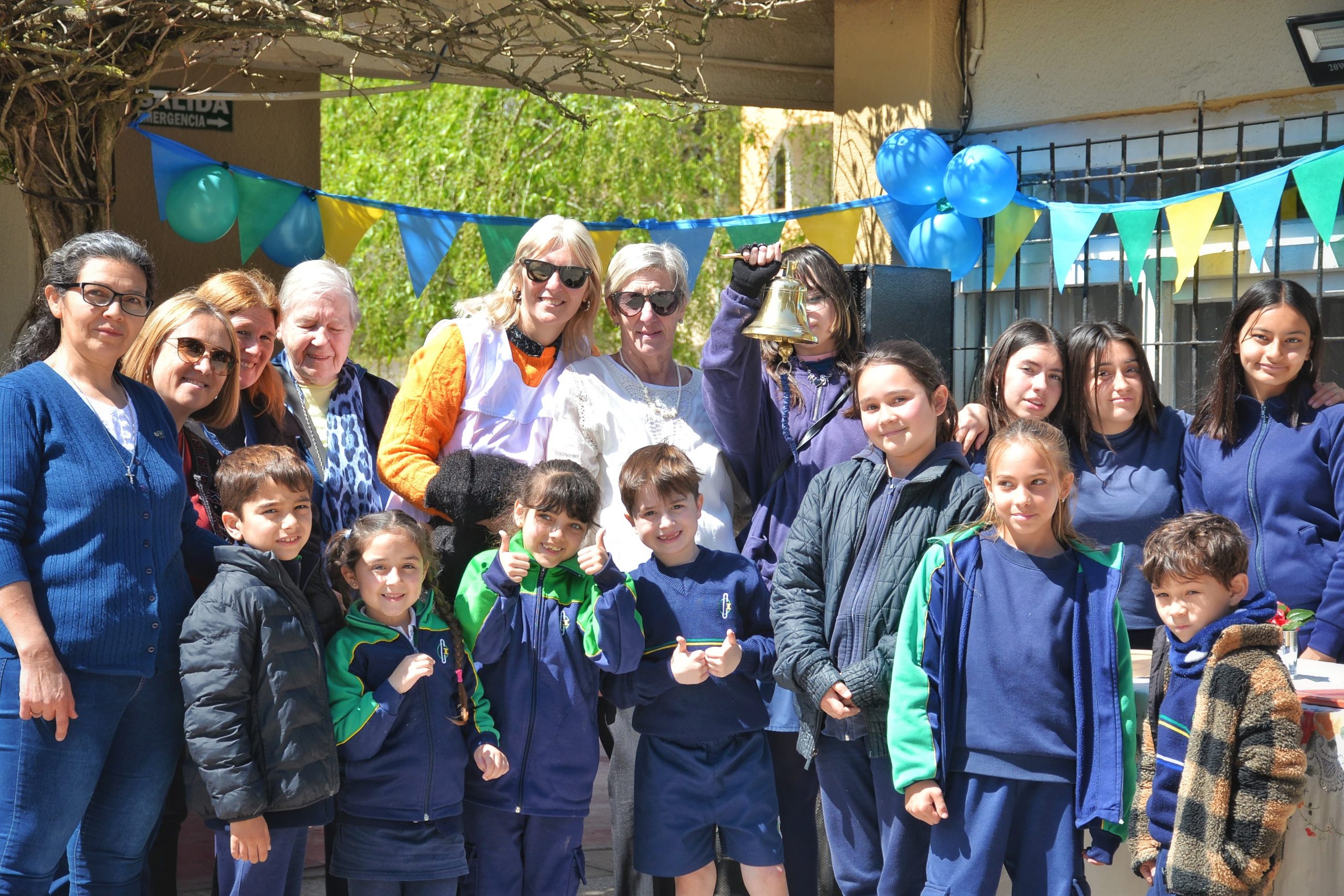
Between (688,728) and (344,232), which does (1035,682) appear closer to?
(688,728)

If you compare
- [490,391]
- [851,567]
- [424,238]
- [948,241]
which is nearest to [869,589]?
[851,567]

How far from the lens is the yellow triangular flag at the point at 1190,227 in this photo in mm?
4902

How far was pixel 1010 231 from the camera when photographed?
5758mm

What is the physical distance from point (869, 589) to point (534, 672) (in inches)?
34.7

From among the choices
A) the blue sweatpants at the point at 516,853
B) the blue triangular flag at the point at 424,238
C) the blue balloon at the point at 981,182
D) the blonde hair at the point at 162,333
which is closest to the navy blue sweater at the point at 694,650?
the blue sweatpants at the point at 516,853

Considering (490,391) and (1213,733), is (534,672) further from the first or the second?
(1213,733)

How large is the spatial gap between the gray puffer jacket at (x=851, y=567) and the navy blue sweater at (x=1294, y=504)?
0.91m

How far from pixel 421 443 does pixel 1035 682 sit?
5.82 feet

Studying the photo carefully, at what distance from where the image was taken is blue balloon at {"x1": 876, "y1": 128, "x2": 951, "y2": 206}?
585 centimetres

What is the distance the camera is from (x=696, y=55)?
7.09 m

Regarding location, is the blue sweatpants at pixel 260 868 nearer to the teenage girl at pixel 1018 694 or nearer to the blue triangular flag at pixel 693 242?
the teenage girl at pixel 1018 694

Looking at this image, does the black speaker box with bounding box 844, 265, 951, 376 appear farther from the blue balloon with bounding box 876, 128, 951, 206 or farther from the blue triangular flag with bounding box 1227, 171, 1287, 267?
the blue triangular flag with bounding box 1227, 171, 1287, 267

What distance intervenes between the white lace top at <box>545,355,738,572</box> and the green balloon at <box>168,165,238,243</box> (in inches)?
104

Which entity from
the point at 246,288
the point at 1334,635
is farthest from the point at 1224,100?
the point at 246,288
